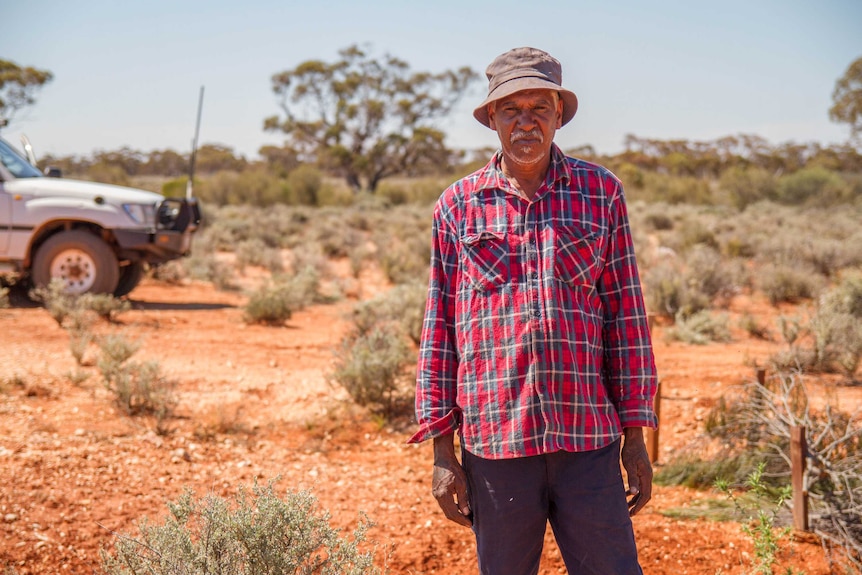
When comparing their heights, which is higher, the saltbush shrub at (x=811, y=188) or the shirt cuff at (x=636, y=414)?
the saltbush shrub at (x=811, y=188)

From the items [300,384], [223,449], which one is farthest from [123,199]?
[223,449]

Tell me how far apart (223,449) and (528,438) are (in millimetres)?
3421

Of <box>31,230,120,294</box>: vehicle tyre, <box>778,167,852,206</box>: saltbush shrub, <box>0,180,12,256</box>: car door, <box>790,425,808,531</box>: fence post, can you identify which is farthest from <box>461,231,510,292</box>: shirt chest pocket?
<box>778,167,852,206</box>: saltbush shrub

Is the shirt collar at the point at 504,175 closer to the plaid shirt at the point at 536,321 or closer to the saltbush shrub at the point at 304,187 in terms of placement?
the plaid shirt at the point at 536,321

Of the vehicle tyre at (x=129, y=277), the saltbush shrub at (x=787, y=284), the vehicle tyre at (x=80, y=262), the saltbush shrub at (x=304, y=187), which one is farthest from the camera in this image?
the saltbush shrub at (x=304, y=187)

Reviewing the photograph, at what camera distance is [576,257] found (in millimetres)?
2117

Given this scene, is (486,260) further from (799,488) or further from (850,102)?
(850,102)

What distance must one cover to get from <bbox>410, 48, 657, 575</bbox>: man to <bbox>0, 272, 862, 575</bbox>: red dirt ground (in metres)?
1.25

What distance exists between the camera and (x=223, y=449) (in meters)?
5.01

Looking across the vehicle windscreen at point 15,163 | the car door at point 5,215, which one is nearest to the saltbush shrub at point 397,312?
the car door at point 5,215

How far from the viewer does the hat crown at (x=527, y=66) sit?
7.06ft

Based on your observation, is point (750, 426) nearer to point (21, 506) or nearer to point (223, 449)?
point (223, 449)

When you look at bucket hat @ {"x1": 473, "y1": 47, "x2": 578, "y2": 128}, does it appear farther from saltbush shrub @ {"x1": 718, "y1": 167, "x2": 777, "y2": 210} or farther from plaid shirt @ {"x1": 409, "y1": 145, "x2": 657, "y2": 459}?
saltbush shrub @ {"x1": 718, "y1": 167, "x2": 777, "y2": 210}

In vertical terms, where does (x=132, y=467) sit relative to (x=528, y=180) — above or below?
below
